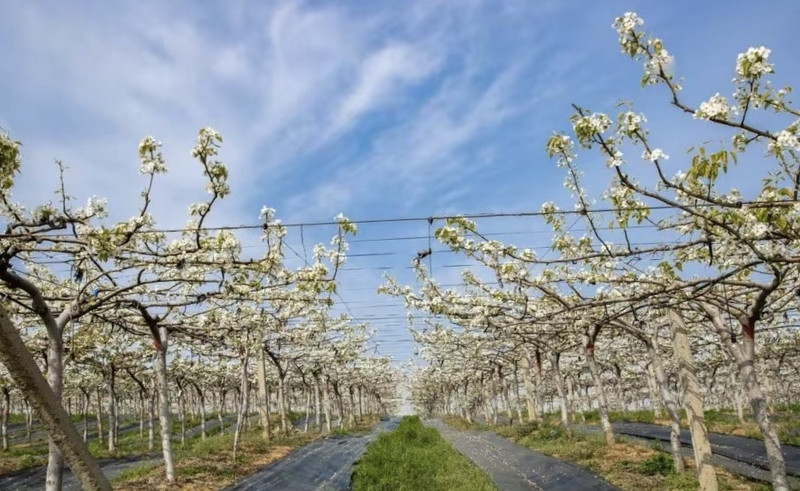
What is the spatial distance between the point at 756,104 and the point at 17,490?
2776cm

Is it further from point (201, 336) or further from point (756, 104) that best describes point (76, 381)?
point (756, 104)

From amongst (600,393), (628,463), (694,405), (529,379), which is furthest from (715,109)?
(529,379)

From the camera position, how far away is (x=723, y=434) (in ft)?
89.2

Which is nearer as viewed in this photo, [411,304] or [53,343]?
[53,343]

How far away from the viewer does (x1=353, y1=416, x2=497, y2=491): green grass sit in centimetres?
1642

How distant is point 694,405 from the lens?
11.4 meters

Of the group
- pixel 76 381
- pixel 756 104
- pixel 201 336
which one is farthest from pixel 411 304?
pixel 76 381

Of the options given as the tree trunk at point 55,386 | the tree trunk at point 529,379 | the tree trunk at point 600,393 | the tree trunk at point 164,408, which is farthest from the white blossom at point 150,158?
the tree trunk at point 529,379

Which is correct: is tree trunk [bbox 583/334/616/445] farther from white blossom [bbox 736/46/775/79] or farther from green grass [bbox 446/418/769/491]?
white blossom [bbox 736/46/775/79]

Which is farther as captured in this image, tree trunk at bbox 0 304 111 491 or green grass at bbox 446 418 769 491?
green grass at bbox 446 418 769 491

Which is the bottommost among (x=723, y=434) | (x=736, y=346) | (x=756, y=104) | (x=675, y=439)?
(x=723, y=434)

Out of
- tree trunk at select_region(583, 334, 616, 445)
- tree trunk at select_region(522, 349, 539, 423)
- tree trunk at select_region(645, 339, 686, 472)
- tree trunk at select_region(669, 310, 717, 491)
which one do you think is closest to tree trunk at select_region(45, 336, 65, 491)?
tree trunk at select_region(669, 310, 717, 491)

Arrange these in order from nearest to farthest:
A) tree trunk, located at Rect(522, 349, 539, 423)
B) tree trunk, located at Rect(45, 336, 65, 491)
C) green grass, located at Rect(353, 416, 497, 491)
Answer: tree trunk, located at Rect(45, 336, 65, 491) → green grass, located at Rect(353, 416, 497, 491) → tree trunk, located at Rect(522, 349, 539, 423)

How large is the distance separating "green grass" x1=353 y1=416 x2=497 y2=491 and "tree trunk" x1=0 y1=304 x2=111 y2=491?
12.6 meters
